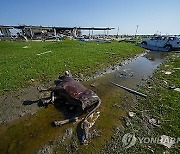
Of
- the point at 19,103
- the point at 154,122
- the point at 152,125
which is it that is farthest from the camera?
the point at 19,103

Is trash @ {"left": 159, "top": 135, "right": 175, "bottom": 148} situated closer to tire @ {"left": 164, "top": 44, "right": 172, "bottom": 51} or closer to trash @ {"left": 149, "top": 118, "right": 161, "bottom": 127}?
trash @ {"left": 149, "top": 118, "right": 161, "bottom": 127}

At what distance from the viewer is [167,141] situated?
554cm

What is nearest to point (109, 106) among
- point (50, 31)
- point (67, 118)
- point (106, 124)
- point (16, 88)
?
point (106, 124)

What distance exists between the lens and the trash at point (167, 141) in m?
5.39

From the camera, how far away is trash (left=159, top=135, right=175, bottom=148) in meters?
5.39

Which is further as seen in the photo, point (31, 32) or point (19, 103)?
point (31, 32)

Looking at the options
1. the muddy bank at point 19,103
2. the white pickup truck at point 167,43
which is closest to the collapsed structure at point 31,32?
the white pickup truck at point 167,43

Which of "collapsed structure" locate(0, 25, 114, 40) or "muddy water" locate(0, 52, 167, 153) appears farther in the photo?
"collapsed structure" locate(0, 25, 114, 40)

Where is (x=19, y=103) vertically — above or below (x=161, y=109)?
below

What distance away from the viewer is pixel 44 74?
38.8 ft

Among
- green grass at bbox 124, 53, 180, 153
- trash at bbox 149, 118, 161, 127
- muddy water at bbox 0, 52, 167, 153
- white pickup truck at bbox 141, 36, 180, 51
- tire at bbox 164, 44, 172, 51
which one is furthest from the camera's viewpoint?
tire at bbox 164, 44, 172, 51

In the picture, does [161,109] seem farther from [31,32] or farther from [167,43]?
A: [31,32]

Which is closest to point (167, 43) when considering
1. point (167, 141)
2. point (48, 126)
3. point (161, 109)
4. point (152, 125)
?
point (161, 109)

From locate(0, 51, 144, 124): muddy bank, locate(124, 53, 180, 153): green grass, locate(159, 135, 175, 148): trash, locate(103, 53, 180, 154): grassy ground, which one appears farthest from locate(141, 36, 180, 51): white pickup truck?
locate(159, 135, 175, 148): trash
